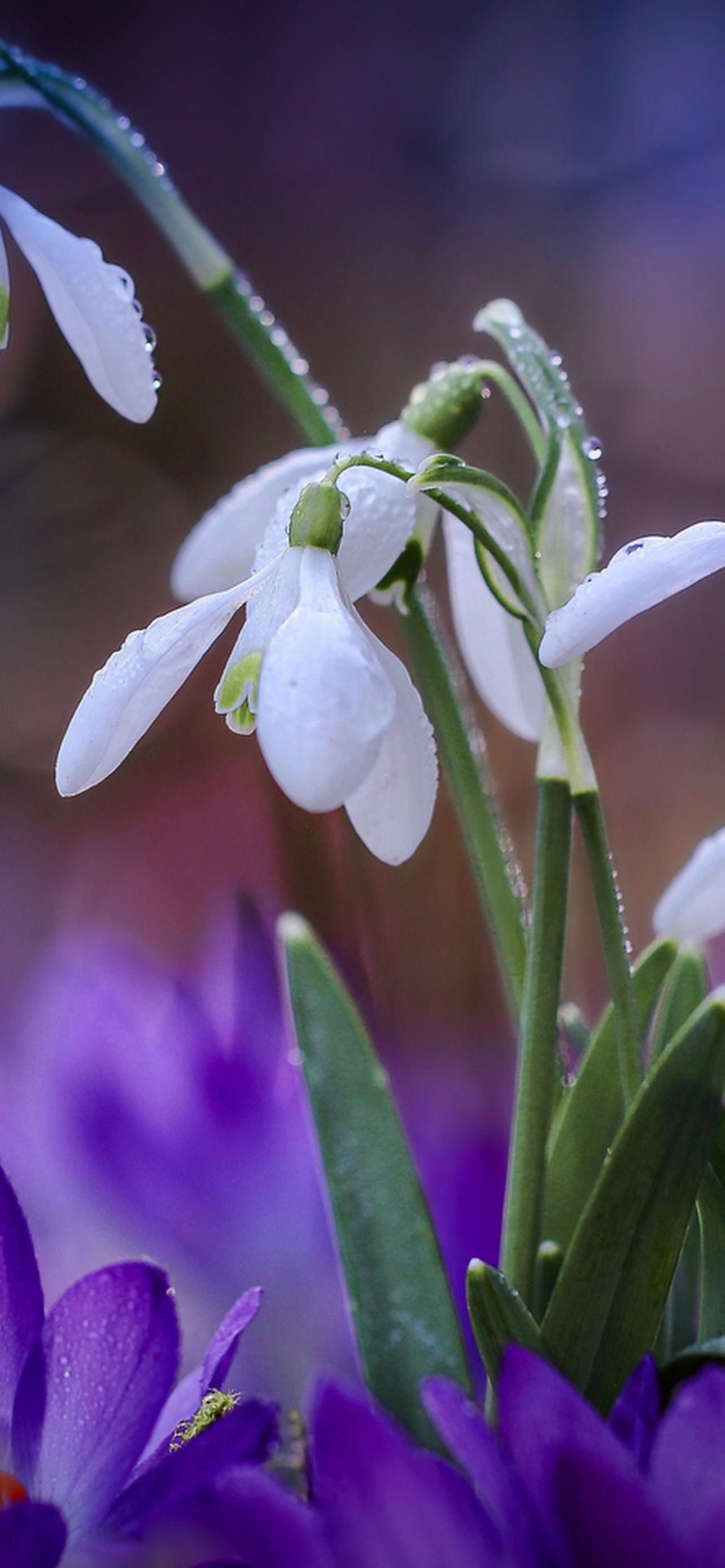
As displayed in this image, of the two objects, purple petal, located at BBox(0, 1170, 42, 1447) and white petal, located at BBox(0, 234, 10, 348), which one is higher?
white petal, located at BBox(0, 234, 10, 348)

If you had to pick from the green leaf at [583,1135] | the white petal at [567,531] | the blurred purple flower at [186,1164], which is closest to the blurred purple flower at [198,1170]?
the blurred purple flower at [186,1164]

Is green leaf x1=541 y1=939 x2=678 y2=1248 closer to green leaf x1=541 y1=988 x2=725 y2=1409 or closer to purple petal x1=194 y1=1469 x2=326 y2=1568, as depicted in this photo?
green leaf x1=541 y1=988 x2=725 y2=1409

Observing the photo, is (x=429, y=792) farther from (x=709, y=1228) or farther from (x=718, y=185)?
(x=718, y=185)

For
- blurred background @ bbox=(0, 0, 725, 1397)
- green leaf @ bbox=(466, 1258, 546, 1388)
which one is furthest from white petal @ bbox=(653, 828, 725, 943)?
blurred background @ bbox=(0, 0, 725, 1397)

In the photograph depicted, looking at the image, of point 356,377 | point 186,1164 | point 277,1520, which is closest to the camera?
point 277,1520

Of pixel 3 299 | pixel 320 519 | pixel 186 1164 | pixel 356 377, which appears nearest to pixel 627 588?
pixel 320 519

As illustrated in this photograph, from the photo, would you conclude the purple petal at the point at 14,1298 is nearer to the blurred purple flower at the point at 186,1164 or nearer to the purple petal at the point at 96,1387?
the purple petal at the point at 96,1387

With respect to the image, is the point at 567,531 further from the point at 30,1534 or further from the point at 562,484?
the point at 30,1534

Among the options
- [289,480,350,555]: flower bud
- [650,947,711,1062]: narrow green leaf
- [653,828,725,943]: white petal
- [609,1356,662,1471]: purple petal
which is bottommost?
[609,1356,662,1471]: purple petal
